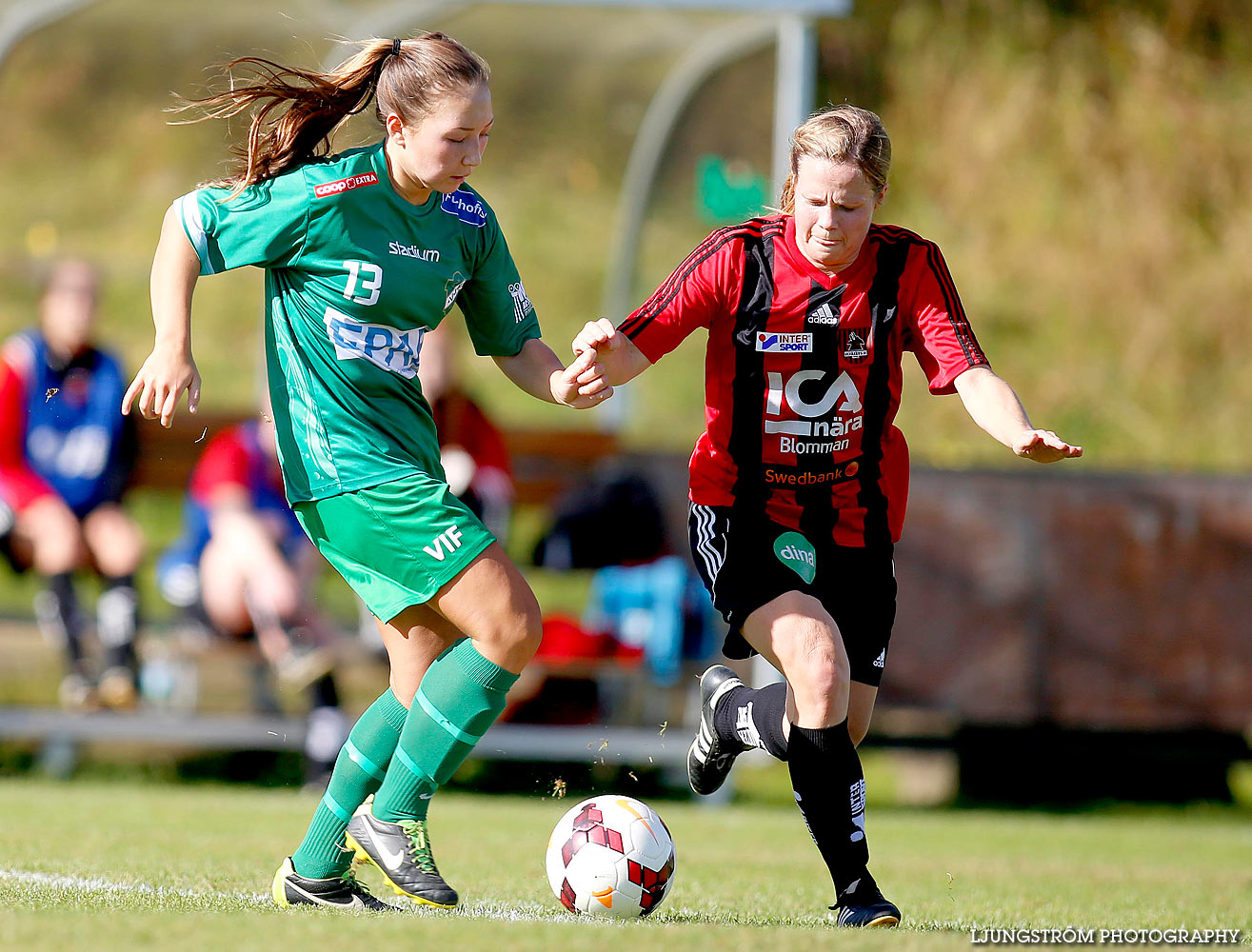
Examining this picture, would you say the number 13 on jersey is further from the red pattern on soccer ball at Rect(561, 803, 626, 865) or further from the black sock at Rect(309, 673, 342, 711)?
the black sock at Rect(309, 673, 342, 711)

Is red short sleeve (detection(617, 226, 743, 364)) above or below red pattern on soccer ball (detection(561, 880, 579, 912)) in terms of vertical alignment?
above

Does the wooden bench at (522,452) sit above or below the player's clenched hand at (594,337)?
below

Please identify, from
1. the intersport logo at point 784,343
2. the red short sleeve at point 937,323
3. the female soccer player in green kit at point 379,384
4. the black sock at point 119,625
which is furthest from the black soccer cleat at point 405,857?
the black sock at point 119,625

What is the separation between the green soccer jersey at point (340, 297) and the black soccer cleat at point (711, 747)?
1118 millimetres

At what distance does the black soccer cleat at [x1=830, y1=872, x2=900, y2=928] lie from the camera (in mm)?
3207

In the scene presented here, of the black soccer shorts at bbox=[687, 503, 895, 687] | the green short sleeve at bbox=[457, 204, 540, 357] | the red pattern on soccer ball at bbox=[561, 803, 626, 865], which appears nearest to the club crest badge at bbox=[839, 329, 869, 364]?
the black soccer shorts at bbox=[687, 503, 895, 687]

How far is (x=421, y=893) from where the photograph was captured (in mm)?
3271

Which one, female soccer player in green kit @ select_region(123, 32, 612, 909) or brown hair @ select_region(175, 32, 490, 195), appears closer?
female soccer player in green kit @ select_region(123, 32, 612, 909)

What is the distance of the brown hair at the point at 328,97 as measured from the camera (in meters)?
3.37

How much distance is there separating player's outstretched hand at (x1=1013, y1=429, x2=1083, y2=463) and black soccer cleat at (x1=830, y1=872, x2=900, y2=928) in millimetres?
980

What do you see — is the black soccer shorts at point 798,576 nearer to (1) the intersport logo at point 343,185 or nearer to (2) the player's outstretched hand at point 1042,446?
(2) the player's outstretched hand at point 1042,446

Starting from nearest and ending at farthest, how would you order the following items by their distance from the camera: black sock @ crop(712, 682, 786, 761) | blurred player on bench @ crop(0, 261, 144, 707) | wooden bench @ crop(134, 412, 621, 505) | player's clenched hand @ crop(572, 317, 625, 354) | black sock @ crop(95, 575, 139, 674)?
1. player's clenched hand @ crop(572, 317, 625, 354)
2. black sock @ crop(712, 682, 786, 761)
3. black sock @ crop(95, 575, 139, 674)
4. blurred player on bench @ crop(0, 261, 144, 707)
5. wooden bench @ crop(134, 412, 621, 505)

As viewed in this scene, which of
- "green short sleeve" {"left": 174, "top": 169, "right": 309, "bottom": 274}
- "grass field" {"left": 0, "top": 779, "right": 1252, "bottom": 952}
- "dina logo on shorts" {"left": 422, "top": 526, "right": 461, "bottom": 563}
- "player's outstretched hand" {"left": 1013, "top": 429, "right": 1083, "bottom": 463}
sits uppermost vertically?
"green short sleeve" {"left": 174, "top": 169, "right": 309, "bottom": 274}

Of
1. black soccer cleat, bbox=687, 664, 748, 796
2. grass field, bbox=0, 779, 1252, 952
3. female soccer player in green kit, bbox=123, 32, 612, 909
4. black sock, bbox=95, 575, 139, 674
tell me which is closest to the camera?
grass field, bbox=0, 779, 1252, 952
